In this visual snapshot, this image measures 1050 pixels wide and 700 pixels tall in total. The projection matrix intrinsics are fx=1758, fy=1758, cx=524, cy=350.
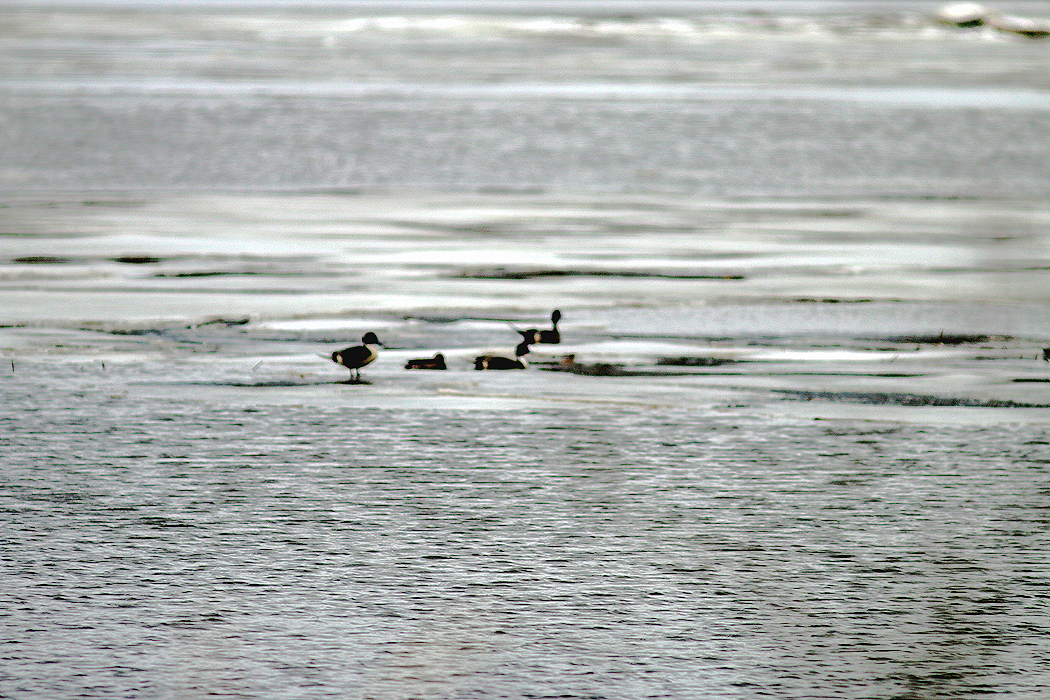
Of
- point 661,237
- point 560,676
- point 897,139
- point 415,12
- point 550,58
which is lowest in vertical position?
point 560,676

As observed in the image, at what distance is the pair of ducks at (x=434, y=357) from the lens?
750 cm

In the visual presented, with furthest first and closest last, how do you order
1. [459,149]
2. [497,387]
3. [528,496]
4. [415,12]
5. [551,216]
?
[415,12]
[459,149]
[551,216]
[497,387]
[528,496]

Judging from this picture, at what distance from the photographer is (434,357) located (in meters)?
7.77

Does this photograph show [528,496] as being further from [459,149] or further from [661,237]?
[459,149]

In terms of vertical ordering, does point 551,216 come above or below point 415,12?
below

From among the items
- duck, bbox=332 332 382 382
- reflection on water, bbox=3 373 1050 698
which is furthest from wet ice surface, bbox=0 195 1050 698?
duck, bbox=332 332 382 382

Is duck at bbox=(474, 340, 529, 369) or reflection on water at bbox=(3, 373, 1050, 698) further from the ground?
duck at bbox=(474, 340, 529, 369)

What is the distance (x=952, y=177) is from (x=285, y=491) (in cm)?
1240

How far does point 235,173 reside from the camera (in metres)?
16.9

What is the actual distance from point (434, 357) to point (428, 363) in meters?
0.04

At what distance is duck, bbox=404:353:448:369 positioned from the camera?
25.3 ft

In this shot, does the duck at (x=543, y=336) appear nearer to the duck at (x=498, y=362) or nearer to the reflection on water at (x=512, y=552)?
the duck at (x=498, y=362)

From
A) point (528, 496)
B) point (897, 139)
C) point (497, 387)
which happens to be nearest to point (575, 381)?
point (497, 387)

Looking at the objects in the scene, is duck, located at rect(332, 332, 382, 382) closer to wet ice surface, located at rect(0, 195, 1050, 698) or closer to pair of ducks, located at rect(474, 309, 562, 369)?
wet ice surface, located at rect(0, 195, 1050, 698)
